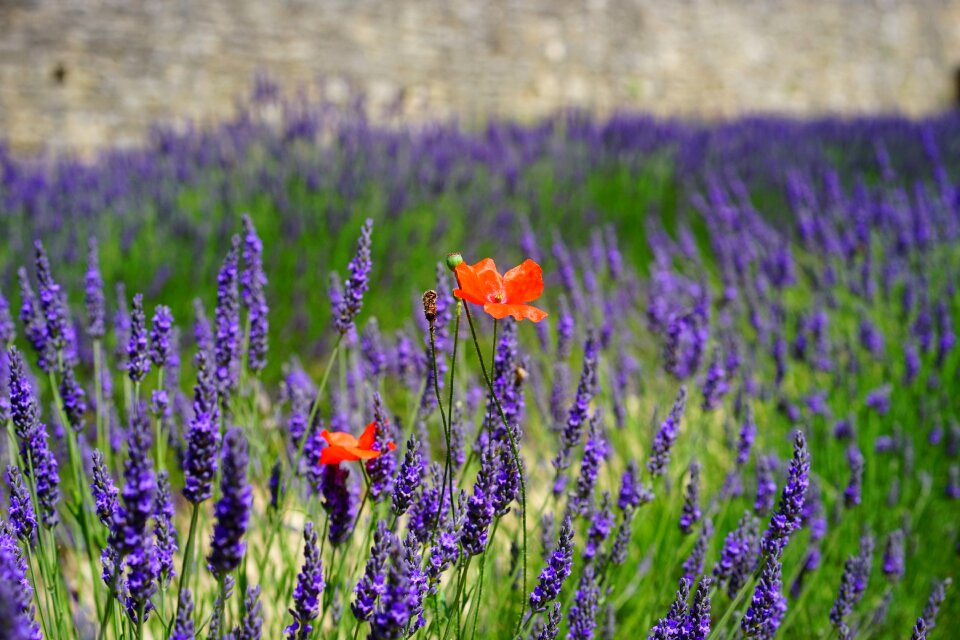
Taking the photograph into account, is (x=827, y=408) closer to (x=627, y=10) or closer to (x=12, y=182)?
(x=12, y=182)

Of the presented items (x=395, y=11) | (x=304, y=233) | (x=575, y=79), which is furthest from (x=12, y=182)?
(x=575, y=79)

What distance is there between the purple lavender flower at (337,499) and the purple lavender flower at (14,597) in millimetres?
345

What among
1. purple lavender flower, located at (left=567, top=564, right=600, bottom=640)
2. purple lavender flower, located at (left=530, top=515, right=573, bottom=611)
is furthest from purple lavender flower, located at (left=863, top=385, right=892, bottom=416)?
purple lavender flower, located at (left=530, top=515, right=573, bottom=611)

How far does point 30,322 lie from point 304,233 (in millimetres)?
2457

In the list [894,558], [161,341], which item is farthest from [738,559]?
[161,341]

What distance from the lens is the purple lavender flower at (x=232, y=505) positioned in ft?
2.39

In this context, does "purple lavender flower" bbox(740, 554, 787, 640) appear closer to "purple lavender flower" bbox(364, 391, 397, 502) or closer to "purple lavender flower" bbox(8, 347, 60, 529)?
"purple lavender flower" bbox(364, 391, 397, 502)

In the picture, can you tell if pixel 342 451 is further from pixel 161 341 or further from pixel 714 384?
pixel 714 384

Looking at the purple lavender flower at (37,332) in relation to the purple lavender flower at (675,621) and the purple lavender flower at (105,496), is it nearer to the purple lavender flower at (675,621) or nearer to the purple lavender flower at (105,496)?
the purple lavender flower at (105,496)

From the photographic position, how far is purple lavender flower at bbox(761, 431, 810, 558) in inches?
41.6

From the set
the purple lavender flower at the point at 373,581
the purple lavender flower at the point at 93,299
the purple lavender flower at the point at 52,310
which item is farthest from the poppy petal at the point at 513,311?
the purple lavender flower at the point at 93,299

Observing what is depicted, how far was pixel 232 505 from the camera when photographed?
756 mm

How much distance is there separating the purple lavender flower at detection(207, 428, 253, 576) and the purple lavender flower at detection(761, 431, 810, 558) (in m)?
0.67

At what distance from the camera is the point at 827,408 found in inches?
93.6
